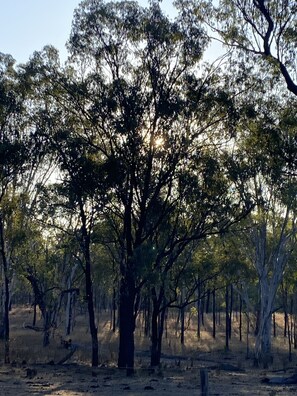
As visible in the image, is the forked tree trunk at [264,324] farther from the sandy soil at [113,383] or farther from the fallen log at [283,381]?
the fallen log at [283,381]

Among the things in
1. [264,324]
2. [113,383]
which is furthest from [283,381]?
[264,324]

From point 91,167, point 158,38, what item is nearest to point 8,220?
point 91,167

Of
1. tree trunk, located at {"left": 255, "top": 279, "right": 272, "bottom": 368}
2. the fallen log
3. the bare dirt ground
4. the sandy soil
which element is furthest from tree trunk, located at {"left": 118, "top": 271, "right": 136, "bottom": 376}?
tree trunk, located at {"left": 255, "top": 279, "right": 272, "bottom": 368}

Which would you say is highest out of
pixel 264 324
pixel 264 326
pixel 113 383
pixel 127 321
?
pixel 264 324

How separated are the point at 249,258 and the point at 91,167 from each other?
16.8 meters

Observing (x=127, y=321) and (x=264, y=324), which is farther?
(x=264, y=324)

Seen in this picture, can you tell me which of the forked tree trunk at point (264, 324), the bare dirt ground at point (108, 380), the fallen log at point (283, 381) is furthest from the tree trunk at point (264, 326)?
→ the fallen log at point (283, 381)

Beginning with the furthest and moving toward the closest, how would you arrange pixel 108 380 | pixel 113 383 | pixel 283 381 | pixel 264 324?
pixel 264 324
pixel 283 381
pixel 108 380
pixel 113 383

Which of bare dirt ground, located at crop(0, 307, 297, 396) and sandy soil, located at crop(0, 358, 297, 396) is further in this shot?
bare dirt ground, located at crop(0, 307, 297, 396)

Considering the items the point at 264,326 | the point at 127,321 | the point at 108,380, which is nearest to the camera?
the point at 108,380

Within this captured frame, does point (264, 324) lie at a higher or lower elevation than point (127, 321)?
higher

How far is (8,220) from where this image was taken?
33719 millimetres

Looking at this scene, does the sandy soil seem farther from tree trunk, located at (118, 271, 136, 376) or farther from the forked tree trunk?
the forked tree trunk

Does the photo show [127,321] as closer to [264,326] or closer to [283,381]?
[283,381]
